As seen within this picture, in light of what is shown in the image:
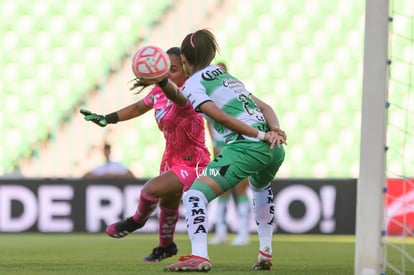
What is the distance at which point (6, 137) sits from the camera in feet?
51.4

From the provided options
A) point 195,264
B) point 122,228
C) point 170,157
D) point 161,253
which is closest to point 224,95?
point 195,264

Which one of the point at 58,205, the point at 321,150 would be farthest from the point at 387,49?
the point at 321,150

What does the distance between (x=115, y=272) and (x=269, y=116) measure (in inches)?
52.1

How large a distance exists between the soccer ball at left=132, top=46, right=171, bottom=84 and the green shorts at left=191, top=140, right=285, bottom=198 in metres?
0.62

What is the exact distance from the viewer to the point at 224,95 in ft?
18.1

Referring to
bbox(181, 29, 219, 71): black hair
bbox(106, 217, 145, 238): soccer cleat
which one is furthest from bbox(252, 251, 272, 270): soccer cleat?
bbox(181, 29, 219, 71): black hair

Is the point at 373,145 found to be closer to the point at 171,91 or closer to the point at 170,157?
the point at 171,91

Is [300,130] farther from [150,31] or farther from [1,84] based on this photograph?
[1,84]

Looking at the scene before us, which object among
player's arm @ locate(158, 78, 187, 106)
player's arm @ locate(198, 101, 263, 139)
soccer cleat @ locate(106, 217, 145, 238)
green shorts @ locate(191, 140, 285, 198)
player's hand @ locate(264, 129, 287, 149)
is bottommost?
soccer cleat @ locate(106, 217, 145, 238)

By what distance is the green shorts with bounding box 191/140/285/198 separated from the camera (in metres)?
5.34

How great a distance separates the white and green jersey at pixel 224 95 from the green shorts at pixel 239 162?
0.18 ft

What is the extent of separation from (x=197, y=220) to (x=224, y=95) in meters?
0.76

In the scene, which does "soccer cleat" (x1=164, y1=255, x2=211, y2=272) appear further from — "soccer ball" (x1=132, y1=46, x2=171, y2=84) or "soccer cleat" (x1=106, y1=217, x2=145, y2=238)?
"soccer cleat" (x1=106, y1=217, x2=145, y2=238)

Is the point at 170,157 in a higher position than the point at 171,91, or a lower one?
lower
